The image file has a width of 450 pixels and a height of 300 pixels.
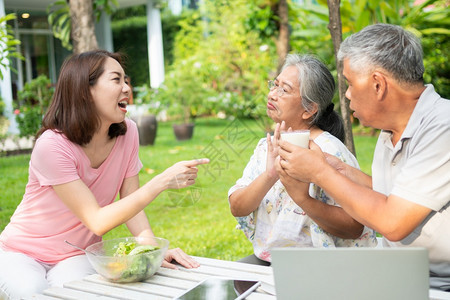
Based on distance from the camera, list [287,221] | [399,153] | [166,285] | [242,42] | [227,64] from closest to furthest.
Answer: [166,285]
[399,153]
[287,221]
[242,42]
[227,64]

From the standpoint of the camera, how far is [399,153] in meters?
1.95

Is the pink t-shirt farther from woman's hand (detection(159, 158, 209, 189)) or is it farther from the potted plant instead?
the potted plant

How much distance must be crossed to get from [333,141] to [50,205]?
1378 mm

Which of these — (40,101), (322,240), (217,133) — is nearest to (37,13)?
(40,101)

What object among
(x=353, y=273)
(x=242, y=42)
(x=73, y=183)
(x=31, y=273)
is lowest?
(x=31, y=273)

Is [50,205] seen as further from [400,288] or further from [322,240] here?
[400,288]

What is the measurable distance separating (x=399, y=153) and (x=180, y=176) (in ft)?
2.83

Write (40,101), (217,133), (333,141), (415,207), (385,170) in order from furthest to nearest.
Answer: (217,133)
(40,101)
(333,141)
(385,170)
(415,207)

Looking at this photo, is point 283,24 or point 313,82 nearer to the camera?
point 313,82

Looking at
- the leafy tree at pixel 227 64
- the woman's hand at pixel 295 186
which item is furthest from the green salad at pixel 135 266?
the leafy tree at pixel 227 64

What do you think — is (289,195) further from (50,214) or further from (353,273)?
(50,214)

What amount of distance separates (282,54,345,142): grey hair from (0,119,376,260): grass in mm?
677

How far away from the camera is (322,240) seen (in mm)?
2227

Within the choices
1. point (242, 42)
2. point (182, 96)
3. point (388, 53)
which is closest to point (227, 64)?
point (242, 42)
